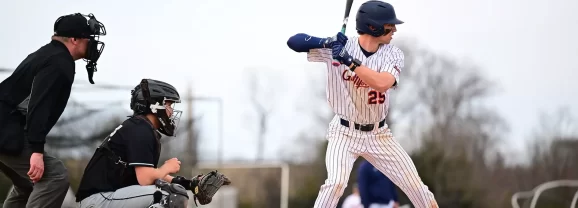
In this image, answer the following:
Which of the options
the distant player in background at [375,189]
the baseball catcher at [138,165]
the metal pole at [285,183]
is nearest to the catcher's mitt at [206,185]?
the baseball catcher at [138,165]

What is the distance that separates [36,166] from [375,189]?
22.1ft

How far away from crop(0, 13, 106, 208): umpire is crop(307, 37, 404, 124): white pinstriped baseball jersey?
73.5 inches

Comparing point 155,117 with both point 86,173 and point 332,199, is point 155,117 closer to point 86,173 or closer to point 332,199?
point 86,173

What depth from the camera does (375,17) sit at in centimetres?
702

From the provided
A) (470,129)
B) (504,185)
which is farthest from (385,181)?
(470,129)

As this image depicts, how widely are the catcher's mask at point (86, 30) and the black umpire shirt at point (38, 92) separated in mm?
118

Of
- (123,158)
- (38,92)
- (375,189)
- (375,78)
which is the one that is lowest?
(375,189)

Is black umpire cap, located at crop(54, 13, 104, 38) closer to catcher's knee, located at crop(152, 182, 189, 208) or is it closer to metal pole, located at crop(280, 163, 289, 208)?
catcher's knee, located at crop(152, 182, 189, 208)

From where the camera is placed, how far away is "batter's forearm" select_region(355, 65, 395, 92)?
6688mm

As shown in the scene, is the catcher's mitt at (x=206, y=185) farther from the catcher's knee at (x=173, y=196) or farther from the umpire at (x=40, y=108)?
the umpire at (x=40, y=108)

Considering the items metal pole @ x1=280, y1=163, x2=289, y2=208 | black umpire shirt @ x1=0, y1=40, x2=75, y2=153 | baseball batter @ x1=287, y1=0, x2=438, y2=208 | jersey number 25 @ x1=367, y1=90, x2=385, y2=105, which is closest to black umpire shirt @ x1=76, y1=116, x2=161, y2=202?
black umpire shirt @ x1=0, y1=40, x2=75, y2=153

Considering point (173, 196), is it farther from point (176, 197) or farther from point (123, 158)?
point (123, 158)

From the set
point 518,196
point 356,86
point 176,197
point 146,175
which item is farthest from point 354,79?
point 518,196

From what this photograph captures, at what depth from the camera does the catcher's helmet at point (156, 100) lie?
651 cm
